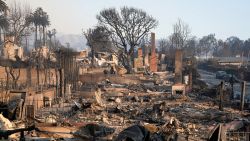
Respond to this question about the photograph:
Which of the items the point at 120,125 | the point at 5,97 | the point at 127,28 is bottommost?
the point at 120,125

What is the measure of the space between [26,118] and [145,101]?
10874mm

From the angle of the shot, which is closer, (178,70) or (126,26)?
(178,70)

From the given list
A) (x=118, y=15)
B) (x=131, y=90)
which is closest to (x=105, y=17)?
(x=118, y=15)

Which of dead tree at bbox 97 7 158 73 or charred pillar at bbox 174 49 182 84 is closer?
charred pillar at bbox 174 49 182 84

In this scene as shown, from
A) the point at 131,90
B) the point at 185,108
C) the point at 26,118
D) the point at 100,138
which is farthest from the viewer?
the point at 131,90

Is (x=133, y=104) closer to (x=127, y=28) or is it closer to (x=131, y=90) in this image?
(x=131, y=90)

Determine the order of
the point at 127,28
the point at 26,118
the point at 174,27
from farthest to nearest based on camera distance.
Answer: the point at 174,27
the point at 127,28
the point at 26,118

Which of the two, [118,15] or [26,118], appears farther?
[118,15]

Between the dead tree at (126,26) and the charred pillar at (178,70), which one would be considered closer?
the charred pillar at (178,70)

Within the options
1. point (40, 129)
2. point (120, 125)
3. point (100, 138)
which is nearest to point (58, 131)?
point (40, 129)

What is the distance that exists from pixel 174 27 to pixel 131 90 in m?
49.7

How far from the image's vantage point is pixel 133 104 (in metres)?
21.8

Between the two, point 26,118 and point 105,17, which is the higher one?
point 105,17

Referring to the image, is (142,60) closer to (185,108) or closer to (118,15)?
(118,15)
